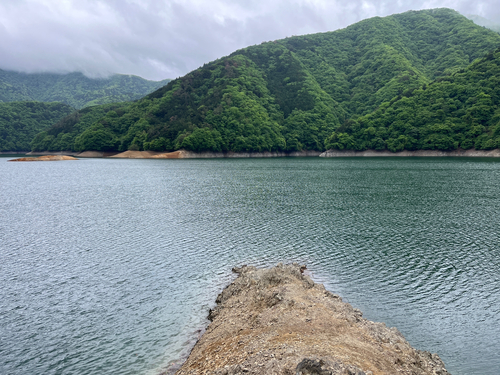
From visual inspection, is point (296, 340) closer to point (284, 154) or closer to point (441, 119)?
point (441, 119)

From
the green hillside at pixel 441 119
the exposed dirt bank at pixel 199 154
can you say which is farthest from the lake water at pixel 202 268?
the exposed dirt bank at pixel 199 154

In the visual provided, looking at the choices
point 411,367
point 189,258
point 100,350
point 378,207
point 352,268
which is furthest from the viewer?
point 378,207

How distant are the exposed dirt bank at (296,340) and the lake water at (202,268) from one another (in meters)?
1.60

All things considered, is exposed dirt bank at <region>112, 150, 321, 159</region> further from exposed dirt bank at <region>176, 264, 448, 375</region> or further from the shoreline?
exposed dirt bank at <region>176, 264, 448, 375</region>

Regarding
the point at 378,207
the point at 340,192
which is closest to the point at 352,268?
the point at 378,207

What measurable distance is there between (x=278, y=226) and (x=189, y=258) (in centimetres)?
1034

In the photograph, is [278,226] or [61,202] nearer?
[278,226]

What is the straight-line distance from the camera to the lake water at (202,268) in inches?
471

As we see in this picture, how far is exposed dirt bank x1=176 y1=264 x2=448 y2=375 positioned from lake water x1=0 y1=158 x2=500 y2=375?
62.8 inches

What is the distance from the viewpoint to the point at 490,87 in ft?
443

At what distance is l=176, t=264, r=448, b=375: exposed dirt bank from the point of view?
820cm

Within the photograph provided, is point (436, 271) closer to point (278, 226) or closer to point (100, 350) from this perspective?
point (278, 226)

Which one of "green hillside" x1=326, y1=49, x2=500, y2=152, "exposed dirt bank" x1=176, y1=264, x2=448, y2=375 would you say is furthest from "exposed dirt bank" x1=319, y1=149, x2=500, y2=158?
"exposed dirt bank" x1=176, y1=264, x2=448, y2=375

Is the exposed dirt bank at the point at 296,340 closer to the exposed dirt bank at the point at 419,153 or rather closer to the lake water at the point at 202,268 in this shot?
the lake water at the point at 202,268
